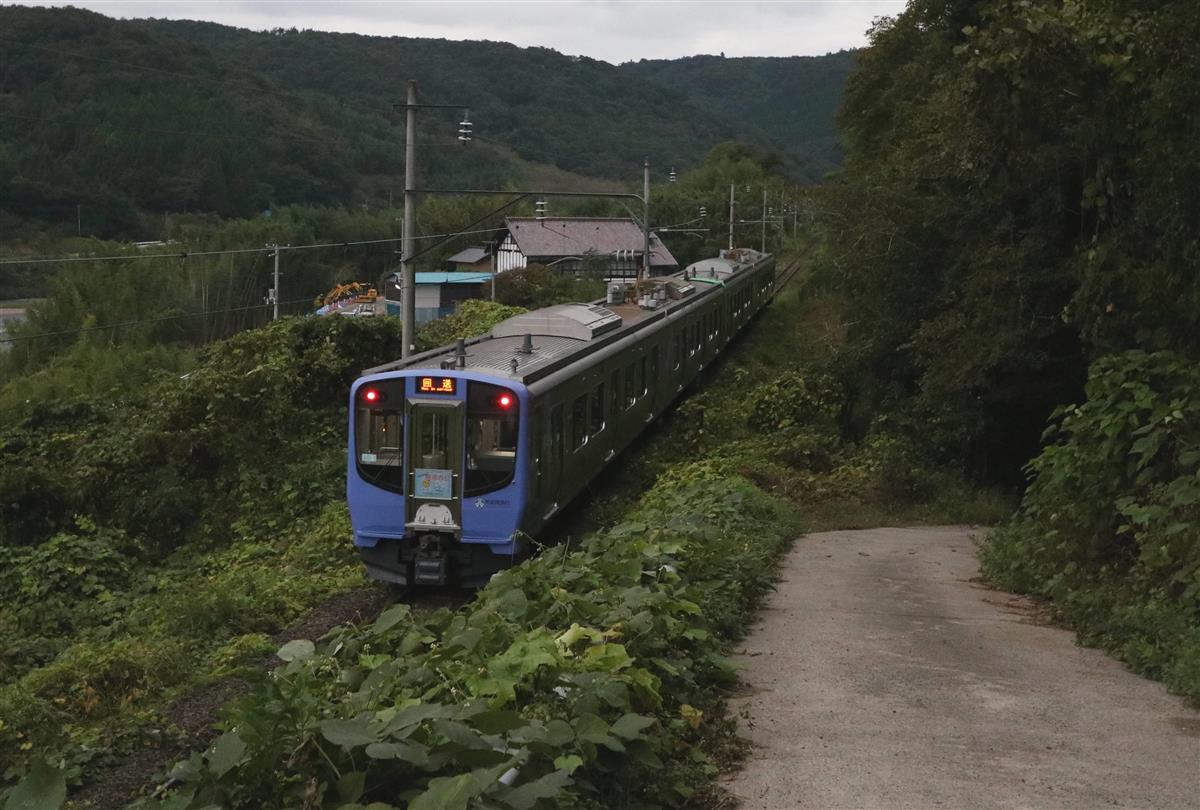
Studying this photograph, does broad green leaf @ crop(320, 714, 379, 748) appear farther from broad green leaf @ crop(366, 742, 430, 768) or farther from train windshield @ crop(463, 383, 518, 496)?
train windshield @ crop(463, 383, 518, 496)

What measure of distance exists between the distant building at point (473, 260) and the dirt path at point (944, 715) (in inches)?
2229

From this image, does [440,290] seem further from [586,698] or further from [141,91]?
[586,698]

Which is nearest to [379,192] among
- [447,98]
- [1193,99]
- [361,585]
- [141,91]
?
[141,91]

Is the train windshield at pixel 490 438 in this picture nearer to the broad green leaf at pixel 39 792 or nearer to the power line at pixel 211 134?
the broad green leaf at pixel 39 792

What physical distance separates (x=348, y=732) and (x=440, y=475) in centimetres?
840

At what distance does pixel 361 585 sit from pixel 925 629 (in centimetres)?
631

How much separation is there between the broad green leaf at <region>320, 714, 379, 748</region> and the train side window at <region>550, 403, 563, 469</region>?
936cm

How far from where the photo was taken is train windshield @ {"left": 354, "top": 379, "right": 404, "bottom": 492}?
13.3 m

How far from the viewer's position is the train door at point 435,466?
42.9ft

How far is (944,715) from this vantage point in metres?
7.04

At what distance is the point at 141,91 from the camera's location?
2341 inches

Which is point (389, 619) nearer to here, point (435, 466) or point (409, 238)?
point (435, 466)

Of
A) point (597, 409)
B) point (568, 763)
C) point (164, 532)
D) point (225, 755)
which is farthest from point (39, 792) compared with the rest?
point (164, 532)

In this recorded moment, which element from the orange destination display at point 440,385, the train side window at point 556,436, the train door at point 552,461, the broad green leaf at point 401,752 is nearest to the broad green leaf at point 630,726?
the broad green leaf at point 401,752
